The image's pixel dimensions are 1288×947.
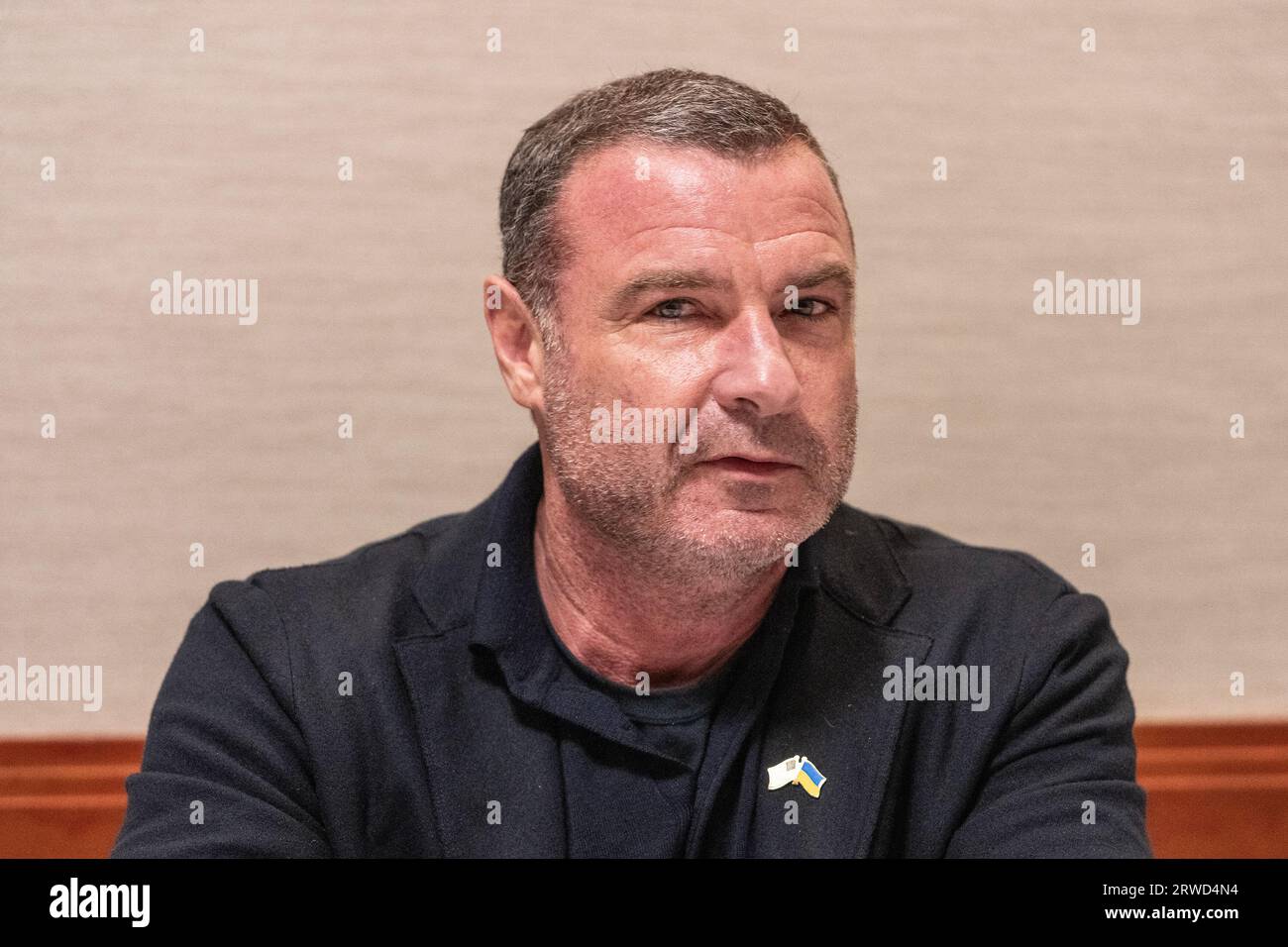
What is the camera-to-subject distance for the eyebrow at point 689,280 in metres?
1.54

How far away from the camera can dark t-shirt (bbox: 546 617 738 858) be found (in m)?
1.53

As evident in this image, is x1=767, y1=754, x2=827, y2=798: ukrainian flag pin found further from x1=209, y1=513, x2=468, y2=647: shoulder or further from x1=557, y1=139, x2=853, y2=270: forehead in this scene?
x1=557, y1=139, x2=853, y2=270: forehead

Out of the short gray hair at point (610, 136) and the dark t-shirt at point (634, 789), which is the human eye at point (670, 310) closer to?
the short gray hair at point (610, 136)

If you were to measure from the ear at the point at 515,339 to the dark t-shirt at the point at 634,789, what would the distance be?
49cm

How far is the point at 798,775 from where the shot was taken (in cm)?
158

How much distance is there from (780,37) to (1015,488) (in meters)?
0.92

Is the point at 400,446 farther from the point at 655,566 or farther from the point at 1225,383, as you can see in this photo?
the point at 1225,383

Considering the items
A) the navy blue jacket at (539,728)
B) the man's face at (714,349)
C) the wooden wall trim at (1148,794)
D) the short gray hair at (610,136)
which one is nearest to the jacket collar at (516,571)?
the navy blue jacket at (539,728)

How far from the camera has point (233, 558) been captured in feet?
7.26

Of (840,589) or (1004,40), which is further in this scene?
(1004,40)

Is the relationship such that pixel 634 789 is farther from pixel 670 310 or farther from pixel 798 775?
pixel 670 310

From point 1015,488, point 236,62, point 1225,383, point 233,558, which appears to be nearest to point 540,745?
A: point 233,558

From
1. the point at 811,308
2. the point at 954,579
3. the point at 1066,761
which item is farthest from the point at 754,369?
the point at 1066,761
